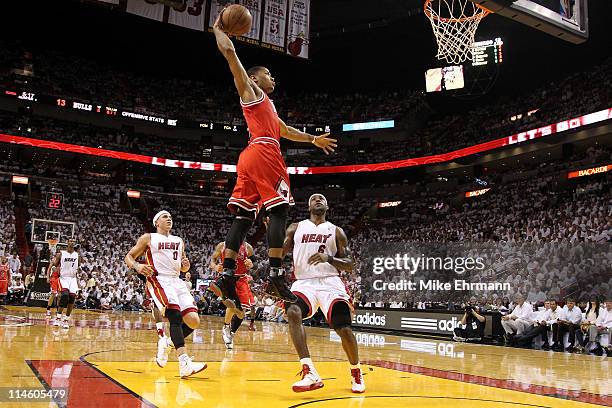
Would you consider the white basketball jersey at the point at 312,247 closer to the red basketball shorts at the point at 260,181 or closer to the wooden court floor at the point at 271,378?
the red basketball shorts at the point at 260,181

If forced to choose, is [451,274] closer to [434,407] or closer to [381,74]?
[434,407]

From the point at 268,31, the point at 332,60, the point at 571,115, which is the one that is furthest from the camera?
the point at 332,60

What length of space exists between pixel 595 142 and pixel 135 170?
26434mm

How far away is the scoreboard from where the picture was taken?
1014 inches

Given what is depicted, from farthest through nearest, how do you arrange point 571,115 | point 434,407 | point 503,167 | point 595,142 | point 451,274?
1. point 503,167
2. point 595,142
3. point 571,115
4. point 451,274
5. point 434,407

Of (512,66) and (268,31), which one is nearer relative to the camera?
(268,31)

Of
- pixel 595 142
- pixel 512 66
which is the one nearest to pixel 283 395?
pixel 595 142

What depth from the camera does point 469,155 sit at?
95.0 feet

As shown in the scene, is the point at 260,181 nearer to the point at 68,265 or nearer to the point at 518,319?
the point at 68,265

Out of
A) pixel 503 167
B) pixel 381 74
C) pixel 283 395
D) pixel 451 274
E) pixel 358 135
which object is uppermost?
pixel 381 74

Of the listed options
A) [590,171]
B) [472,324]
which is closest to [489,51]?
[590,171]

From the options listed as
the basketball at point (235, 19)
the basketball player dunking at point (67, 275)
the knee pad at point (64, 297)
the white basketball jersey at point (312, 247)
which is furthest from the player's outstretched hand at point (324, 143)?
the knee pad at point (64, 297)

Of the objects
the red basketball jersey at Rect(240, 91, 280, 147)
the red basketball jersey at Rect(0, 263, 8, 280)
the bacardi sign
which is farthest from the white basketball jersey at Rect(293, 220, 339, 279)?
the bacardi sign

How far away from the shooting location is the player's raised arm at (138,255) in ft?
20.2
